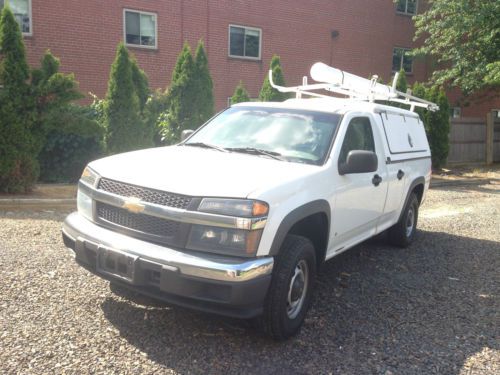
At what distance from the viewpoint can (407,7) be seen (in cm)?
2134

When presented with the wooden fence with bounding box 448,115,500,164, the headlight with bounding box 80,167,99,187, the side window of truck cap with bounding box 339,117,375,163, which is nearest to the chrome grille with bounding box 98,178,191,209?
the headlight with bounding box 80,167,99,187

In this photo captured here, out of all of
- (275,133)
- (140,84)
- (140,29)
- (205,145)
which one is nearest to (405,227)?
(275,133)

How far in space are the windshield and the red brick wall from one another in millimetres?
10733

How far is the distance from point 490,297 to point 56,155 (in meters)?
8.05

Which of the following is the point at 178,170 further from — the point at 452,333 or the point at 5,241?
the point at 5,241

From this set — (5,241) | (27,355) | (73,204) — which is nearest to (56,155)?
(73,204)

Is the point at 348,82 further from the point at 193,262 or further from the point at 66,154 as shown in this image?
the point at 66,154

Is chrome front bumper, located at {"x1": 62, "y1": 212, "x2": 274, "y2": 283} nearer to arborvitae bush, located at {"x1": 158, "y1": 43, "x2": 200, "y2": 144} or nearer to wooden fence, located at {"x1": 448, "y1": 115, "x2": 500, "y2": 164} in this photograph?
arborvitae bush, located at {"x1": 158, "y1": 43, "x2": 200, "y2": 144}

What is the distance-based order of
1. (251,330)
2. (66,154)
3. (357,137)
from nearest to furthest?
(251,330) < (357,137) < (66,154)

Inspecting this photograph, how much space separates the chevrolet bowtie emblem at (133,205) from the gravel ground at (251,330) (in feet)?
3.05

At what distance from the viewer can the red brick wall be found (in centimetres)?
1401

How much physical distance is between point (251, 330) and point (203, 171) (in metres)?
1.27

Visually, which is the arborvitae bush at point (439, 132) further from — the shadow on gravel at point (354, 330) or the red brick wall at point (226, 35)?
the shadow on gravel at point (354, 330)

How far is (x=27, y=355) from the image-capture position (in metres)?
3.19
